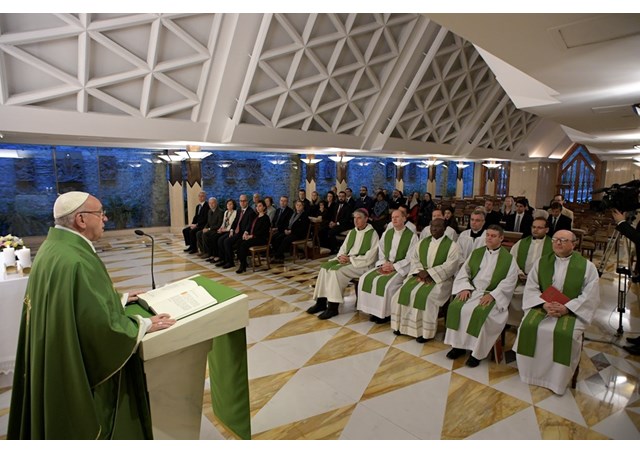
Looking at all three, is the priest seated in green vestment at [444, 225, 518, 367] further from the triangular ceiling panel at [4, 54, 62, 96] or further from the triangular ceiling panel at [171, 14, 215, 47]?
the triangular ceiling panel at [4, 54, 62, 96]

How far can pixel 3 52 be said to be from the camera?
6492mm

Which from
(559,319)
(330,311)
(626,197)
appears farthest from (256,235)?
(626,197)

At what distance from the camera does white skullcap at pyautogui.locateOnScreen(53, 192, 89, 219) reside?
2.10 m

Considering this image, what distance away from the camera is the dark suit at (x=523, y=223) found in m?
7.64

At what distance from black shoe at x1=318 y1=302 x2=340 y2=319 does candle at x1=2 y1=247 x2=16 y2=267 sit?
3.45m

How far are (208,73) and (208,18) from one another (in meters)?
1.06

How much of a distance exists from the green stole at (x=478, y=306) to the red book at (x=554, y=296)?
1.57ft

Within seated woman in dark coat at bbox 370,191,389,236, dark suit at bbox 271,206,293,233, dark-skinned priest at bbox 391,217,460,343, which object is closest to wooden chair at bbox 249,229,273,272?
dark suit at bbox 271,206,293,233

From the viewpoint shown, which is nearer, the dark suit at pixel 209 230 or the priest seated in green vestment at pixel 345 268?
the priest seated in green vestment at pixel 345 268

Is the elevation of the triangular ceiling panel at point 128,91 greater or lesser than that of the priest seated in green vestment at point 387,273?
greater

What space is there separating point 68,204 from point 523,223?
7.67 m

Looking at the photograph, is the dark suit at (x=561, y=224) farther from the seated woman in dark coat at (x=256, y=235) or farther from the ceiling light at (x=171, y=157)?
the ceiling light at (x=171, y=157)

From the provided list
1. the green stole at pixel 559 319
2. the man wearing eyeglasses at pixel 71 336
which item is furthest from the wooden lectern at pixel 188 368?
the green stole at pixel 559 319
